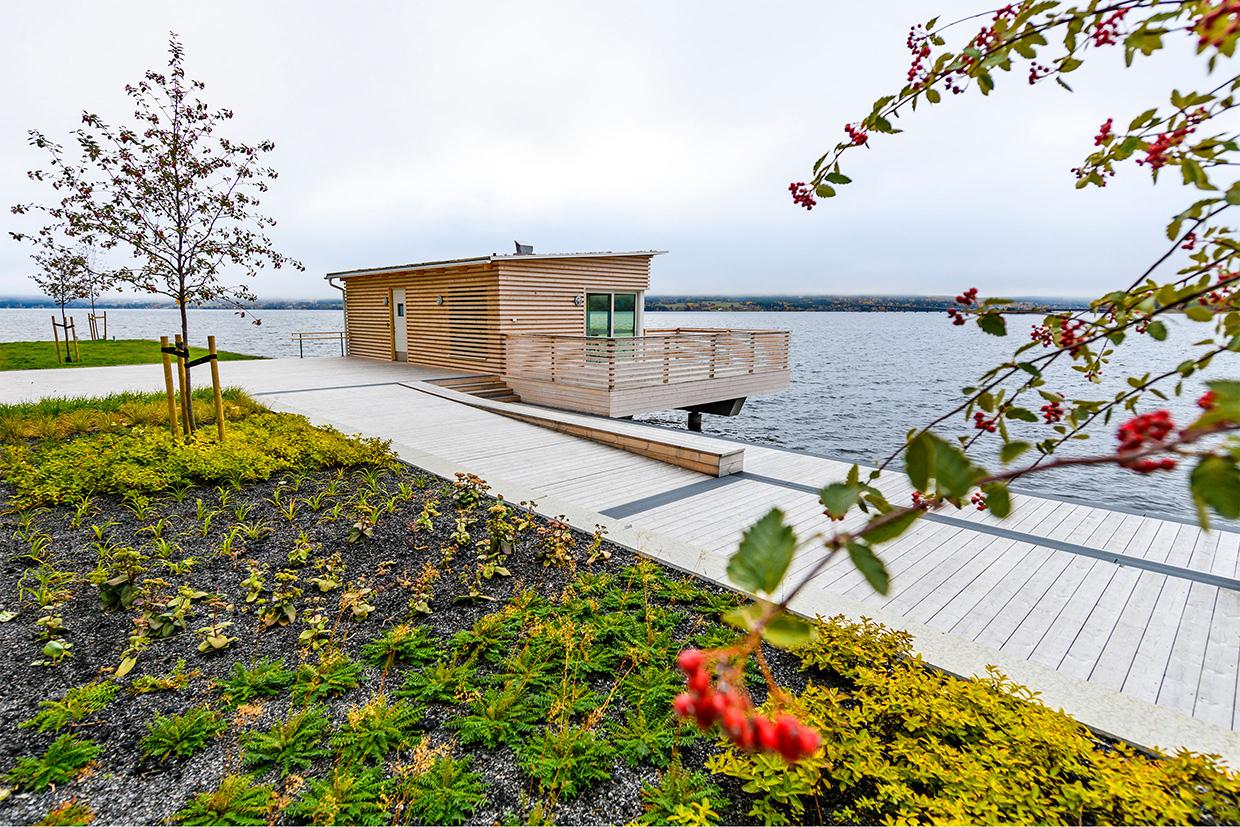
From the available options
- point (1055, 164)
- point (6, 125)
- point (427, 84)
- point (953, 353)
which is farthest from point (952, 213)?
point (953, 353)

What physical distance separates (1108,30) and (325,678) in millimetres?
3632

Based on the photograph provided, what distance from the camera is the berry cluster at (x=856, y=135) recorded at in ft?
4.60

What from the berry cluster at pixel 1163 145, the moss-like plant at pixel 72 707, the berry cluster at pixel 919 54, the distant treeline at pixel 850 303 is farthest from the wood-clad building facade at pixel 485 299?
the berry cluster at pixel 1163 145

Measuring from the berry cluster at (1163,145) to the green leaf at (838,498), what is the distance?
1.25 m

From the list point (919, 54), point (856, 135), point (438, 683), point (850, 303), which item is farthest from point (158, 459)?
point (850, 303)

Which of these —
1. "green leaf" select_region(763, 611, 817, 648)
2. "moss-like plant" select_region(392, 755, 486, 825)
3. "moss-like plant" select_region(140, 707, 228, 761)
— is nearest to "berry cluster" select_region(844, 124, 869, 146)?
"green leaf" select_region(763, 611, 817, 648)

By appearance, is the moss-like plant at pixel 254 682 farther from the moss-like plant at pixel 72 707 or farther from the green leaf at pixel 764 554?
the green leaf at pixel 764 554

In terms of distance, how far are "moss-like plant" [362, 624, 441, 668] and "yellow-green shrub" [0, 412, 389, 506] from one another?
3.26 m

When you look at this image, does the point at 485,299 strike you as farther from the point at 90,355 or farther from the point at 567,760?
the point at 90,355

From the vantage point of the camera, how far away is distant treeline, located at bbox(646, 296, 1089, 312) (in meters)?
1.31

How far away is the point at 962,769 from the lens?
2078 millimetres

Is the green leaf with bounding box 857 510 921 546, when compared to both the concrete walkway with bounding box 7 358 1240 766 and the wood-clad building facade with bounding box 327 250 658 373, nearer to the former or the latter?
the concrete walkway with bounding box 7 358 1240 766

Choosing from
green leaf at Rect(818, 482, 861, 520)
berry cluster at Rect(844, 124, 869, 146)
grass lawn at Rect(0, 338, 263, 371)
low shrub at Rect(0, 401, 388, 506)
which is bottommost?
low shrub at Rect(0, 401, 388, 506)

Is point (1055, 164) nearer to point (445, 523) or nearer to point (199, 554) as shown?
point (445, 523)
